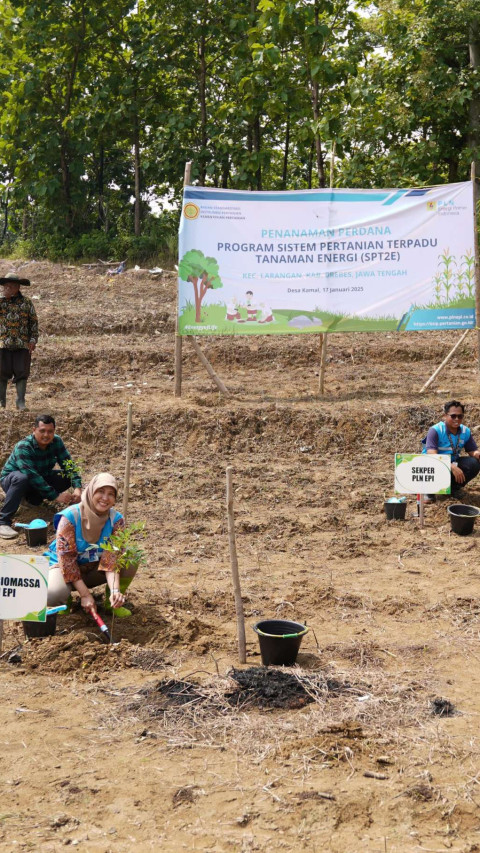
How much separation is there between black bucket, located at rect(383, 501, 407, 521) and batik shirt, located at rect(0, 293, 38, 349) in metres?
4.21

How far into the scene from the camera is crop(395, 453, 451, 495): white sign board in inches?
274

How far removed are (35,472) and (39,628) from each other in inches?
90.2

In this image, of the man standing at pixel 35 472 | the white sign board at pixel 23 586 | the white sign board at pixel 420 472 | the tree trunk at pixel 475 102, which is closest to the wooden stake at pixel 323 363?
the white sign board at pixel 420 472

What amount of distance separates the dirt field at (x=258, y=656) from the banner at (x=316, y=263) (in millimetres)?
980

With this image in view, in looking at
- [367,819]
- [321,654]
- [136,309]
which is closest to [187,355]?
[136,309]

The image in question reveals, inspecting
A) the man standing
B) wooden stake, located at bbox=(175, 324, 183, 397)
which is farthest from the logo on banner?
the man standing

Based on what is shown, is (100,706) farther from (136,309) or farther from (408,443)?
(136,309)

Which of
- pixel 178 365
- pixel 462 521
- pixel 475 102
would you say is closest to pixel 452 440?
pixel 462 521

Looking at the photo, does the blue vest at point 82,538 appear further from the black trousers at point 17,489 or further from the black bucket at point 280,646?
the black trousers at point 17,489

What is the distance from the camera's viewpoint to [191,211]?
32.0ft

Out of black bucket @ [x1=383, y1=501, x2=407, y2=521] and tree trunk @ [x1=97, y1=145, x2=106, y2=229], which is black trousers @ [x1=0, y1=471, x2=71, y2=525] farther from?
tree trunk @ [x1=97, y1=145, x2=106, y2=229]

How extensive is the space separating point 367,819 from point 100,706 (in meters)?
1.50

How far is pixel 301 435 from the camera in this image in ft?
30.6

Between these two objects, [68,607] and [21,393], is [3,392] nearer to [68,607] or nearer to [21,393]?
[21,393]
